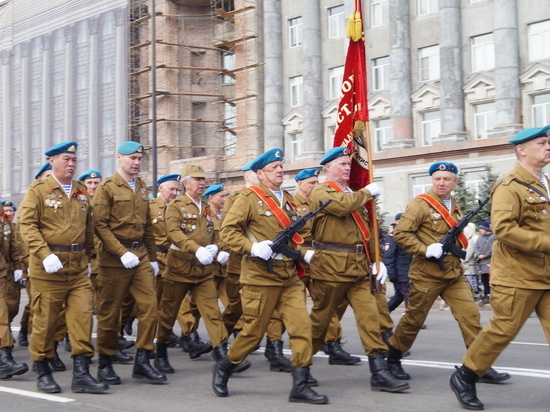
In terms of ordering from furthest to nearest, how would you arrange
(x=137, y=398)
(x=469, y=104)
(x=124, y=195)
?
(x=469, y=104) < (x=124, y=195) < (x=137, y=398)

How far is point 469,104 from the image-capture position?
100 ft

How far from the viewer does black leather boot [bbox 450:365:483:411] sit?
240 inches

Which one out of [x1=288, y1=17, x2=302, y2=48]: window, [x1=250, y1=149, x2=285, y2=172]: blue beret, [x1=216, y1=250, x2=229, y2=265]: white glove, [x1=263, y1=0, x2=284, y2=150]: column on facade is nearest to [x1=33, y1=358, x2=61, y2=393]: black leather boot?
[x1=250, y1=149, x2=285, y2=172]: blue beret

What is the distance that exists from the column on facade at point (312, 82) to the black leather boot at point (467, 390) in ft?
95.2

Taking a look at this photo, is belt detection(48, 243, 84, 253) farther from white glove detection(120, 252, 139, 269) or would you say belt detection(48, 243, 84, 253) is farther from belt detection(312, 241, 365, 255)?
belt detection(312, 241, 365, 255)

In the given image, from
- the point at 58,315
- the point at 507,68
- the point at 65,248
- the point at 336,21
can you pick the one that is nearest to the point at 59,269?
the point at 65,248

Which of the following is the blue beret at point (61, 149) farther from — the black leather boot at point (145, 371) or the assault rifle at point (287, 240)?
the assault rifle at point (287, 240)

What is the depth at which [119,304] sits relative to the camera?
7.96 meters

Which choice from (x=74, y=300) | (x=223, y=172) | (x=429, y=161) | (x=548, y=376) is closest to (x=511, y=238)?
(x=548, y=376)

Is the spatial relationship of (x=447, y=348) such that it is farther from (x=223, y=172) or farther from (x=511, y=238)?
(x=223, y=172)

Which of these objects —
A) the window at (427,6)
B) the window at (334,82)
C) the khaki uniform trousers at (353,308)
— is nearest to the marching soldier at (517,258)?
the khaki uniform trousers at (353,308)

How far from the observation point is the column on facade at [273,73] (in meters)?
36.6

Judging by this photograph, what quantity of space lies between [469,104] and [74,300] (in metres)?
25.2

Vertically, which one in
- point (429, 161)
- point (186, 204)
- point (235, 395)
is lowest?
point (235, 395)
